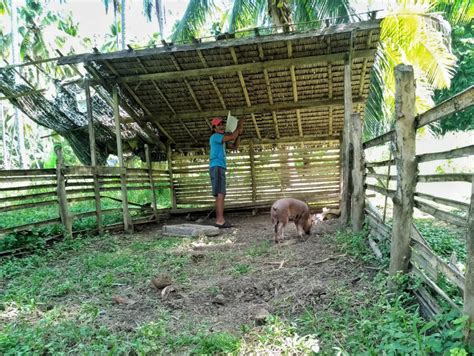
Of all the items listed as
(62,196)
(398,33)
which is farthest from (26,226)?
(398,33)

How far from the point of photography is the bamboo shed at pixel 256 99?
5.88 metres

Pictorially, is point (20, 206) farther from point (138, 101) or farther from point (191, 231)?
point (138, 101)

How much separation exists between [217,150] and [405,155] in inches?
182

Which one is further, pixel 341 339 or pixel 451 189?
pixel 451 189

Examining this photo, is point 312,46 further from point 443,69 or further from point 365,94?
point 443,69

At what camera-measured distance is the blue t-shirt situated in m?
6.99

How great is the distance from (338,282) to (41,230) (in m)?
4.51

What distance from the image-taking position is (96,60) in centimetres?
598

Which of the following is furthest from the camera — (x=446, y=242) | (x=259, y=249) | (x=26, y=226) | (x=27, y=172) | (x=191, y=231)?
(x=191, y=231)

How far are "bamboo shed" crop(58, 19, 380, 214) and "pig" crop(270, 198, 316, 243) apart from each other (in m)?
1.92

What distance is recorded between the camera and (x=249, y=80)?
6906 mm

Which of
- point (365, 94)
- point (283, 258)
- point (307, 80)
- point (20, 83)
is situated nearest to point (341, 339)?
point (283, 258)

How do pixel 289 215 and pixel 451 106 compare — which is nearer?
pixel 451 106

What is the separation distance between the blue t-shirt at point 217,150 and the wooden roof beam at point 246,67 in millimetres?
1205
